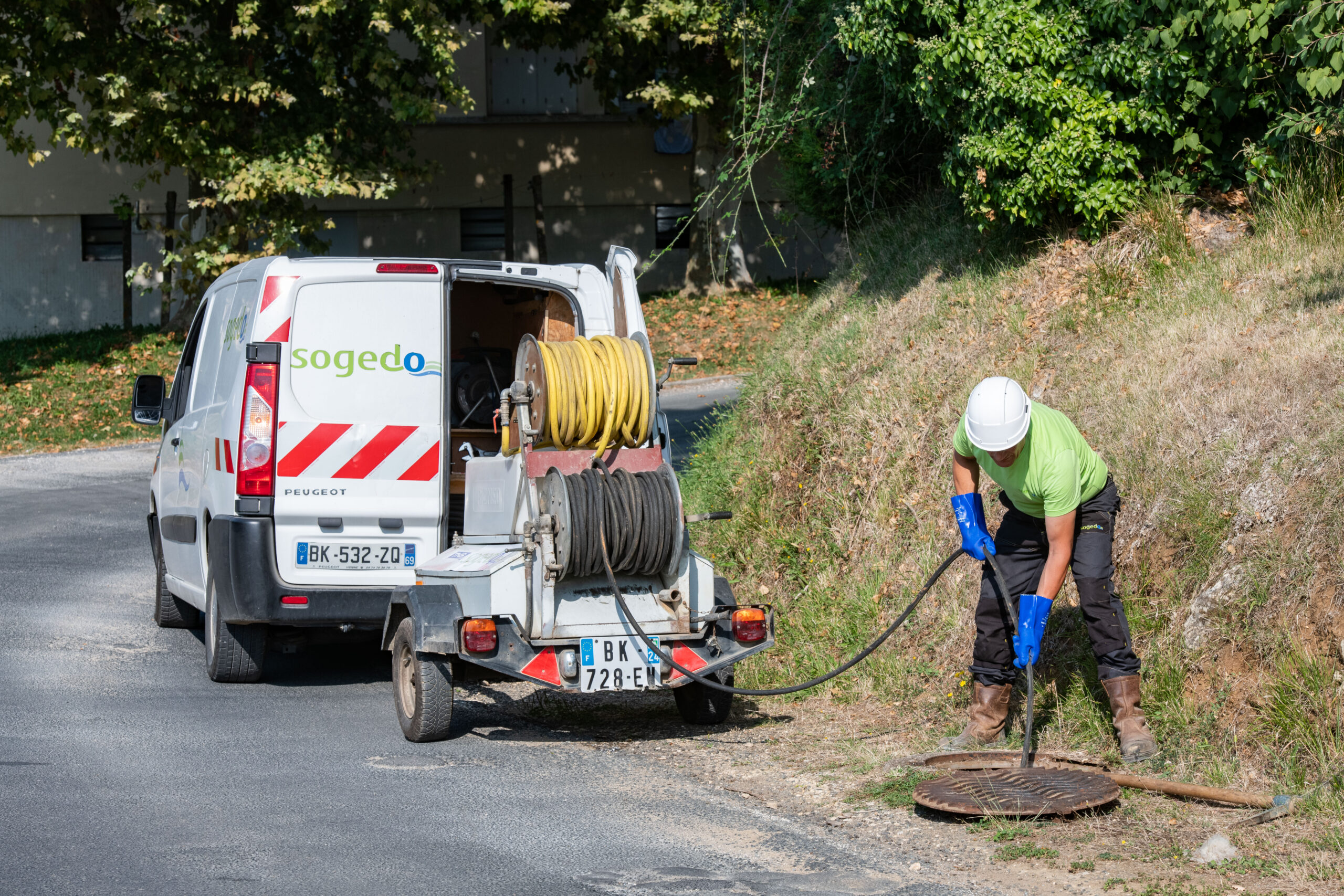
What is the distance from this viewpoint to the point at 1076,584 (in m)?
6.32

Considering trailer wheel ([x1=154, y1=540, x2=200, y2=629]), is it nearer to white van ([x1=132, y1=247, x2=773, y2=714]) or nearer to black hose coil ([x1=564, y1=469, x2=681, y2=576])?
white van ([x1=132, y1=247, x2=773, y2=714])

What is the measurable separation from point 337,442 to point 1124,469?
410cm

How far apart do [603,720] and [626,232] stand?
23700 millimetres

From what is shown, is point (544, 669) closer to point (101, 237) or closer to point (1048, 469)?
point (1048, 469)

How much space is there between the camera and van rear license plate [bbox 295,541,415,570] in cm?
741

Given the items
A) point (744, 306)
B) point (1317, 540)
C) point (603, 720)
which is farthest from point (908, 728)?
point (744, 306)

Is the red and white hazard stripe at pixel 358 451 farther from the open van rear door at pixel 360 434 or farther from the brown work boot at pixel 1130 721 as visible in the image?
the brown work boot at pixel 1130 721

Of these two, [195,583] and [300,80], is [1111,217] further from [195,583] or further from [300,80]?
[300,80]

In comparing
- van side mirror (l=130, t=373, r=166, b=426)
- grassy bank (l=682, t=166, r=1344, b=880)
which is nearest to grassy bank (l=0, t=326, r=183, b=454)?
van side mirror (l=130, t=373, r=166, b=426)

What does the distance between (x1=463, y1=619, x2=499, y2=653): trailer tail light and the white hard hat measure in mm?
2316

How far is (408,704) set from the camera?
6.85m

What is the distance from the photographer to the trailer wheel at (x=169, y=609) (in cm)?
946

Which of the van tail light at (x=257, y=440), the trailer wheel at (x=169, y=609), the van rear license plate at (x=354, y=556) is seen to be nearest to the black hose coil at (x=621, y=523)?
the van rear license plate at (x=354, y=556)

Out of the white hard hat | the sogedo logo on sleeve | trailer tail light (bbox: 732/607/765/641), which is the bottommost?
trailer tail light (bbox: 732/607/765/641)
